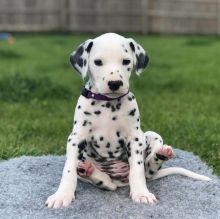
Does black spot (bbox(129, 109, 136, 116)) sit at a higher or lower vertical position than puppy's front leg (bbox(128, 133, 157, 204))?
higher

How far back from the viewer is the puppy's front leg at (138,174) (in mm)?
4414

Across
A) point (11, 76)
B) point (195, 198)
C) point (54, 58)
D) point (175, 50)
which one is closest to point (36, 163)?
point (195, 198)

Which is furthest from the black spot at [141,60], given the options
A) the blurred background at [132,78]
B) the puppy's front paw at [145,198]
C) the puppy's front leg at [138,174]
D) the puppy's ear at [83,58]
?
the blurred background at [132,78]

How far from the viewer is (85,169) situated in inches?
178

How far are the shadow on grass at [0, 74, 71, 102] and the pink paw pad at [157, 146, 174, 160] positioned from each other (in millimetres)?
4856

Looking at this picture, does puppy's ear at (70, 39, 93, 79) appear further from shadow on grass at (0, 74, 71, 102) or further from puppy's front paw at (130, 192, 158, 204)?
shadow on grass at (0, 74, 71, 102)

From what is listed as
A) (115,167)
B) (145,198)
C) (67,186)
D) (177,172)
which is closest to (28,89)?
(177,172)

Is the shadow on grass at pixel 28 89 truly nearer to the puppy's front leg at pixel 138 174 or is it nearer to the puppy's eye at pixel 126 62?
the puppy's front leg at pixel 138 174

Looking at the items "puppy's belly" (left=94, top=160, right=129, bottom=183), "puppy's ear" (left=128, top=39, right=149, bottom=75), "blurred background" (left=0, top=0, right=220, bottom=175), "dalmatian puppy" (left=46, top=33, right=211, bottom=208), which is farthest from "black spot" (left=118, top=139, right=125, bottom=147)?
"blurred background" (left=0, top=0, right=220, bottom=175)

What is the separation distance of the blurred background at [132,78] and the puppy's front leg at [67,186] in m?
1.60

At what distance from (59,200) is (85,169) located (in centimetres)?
32

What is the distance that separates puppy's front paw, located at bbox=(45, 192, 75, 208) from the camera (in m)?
4.32

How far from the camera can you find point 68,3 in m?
22.6

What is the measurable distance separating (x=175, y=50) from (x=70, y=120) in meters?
9.09
